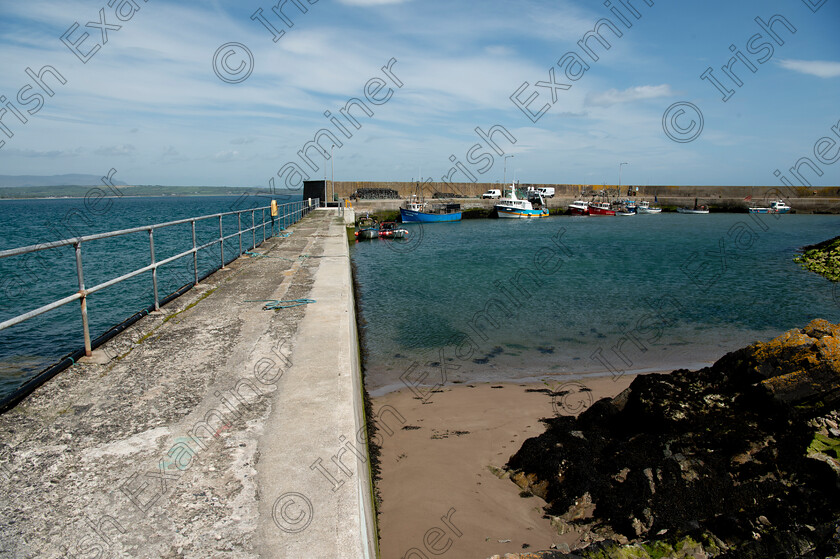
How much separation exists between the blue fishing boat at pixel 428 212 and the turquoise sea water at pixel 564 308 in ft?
69.8

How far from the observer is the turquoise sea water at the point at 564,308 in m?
10.3

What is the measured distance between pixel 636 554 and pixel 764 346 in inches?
117

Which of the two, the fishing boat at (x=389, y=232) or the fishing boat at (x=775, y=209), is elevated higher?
the fishing boat at (x=775, y=209)

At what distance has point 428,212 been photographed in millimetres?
56094

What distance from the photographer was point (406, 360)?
33.0 feet

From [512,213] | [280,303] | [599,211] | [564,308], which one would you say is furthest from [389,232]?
[599,211]

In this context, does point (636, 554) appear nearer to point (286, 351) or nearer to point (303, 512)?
point (303, 512)

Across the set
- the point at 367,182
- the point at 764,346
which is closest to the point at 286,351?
the point at 764,346

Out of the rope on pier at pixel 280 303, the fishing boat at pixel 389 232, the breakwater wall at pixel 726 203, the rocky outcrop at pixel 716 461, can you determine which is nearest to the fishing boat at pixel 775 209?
the breakwater wall at pixel 726 203

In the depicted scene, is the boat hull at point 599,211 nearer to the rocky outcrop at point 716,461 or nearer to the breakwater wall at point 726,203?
the breakwater wall at point 726,203

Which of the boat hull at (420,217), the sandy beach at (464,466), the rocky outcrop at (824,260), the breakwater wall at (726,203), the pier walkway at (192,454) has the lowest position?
the sandy beach at (464,466)

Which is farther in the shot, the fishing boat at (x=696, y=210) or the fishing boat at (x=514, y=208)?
the fishing boat at (x=696, y=210)

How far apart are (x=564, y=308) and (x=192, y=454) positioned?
43.7 ft

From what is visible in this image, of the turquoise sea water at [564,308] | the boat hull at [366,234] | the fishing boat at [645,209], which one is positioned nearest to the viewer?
the turquoise sea water at [564,308]
